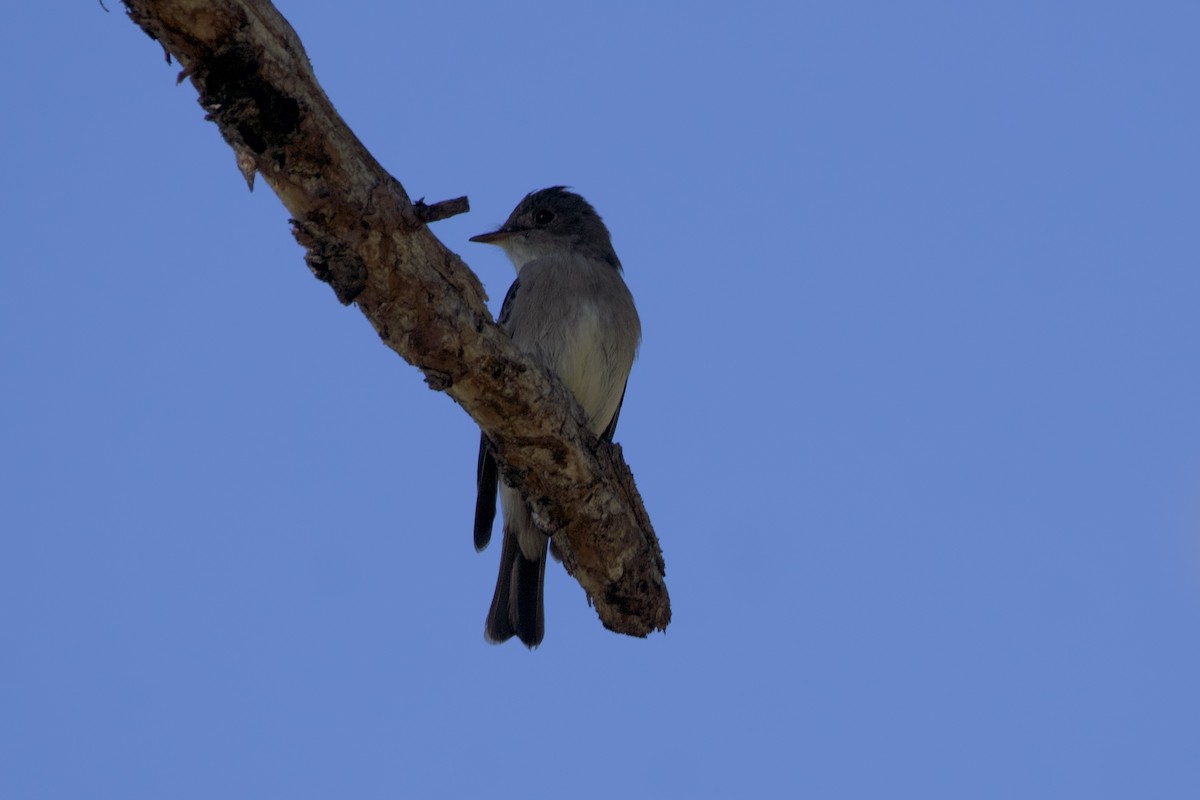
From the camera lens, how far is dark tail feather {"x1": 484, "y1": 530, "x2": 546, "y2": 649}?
794 centimetres

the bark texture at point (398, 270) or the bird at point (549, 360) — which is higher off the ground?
the bird at point (549, 360)

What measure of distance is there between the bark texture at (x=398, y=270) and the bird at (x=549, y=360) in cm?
118

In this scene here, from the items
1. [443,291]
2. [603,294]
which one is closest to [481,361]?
[443,291]

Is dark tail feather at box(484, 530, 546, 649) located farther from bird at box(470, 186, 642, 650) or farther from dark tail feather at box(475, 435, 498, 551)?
dark tail feather at box(475, 435, 498, 551)

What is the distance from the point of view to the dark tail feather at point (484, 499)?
7.62 meters

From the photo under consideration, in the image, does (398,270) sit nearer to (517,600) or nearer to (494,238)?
(517,600)

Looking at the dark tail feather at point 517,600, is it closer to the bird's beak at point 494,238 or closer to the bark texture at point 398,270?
the bark texture at point 398,270

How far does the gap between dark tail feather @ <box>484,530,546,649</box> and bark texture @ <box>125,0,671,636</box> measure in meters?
1.30

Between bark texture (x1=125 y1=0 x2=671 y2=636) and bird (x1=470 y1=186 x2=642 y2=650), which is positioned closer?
bark texture (x1=125 y1=0 x2=671 y2=636)

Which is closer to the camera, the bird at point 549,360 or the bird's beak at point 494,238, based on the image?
the bird at point 549,360

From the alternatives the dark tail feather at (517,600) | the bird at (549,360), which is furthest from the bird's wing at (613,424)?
the dark tail feather at (517,600)

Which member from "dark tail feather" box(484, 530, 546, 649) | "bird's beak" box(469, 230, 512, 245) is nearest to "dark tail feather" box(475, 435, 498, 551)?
"dark tail feather" box(484, 530, 546, 649)

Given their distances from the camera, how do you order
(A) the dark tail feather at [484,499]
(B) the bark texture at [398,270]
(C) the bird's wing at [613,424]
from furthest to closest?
(C) the bird's wing at [613,424] → (A) the dark tail feather at [484,499] → (B) the bark texture at [398,270]

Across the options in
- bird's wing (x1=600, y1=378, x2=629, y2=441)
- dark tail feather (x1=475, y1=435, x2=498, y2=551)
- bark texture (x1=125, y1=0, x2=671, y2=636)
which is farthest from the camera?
bird's wing (x1=600, y1=378, x2=629, y2=441)
